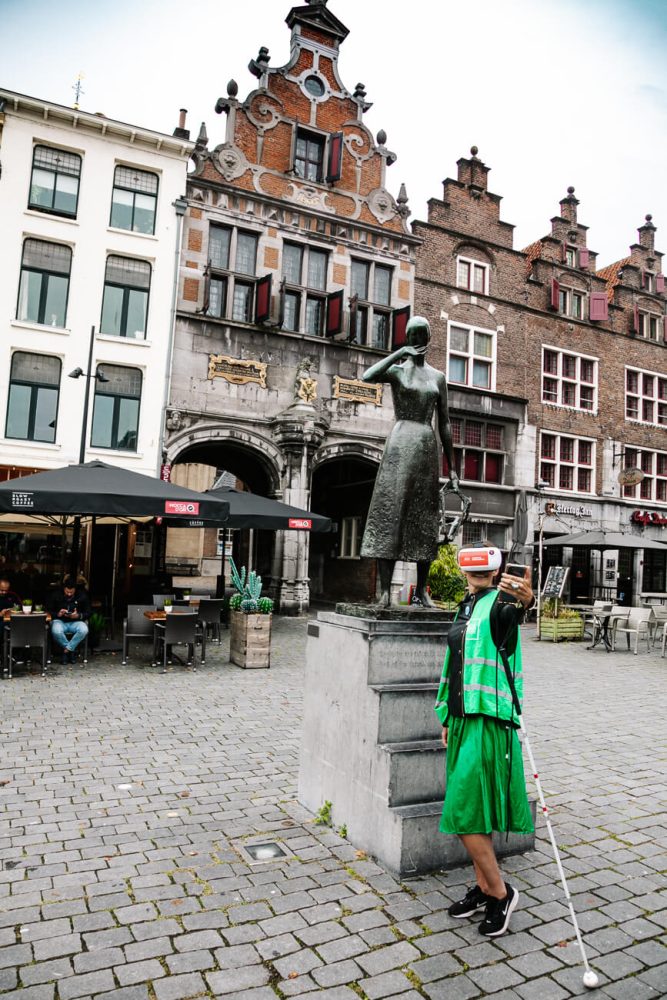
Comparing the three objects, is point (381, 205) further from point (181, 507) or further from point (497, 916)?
point (497, 916)

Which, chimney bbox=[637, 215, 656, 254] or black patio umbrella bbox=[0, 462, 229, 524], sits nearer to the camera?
black patio umbrella bbox=[0, 462, 229, 524]

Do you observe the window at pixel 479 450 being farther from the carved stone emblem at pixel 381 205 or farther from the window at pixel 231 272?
the window at pixel 231 272

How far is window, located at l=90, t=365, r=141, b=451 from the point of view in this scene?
19.0 m

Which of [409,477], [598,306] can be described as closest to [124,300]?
[409,477]

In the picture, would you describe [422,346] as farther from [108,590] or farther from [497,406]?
[497,406]

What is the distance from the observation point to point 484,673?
334 centimetres

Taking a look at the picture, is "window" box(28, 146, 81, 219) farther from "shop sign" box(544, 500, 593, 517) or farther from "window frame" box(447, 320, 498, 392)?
"shop sign" box(544, 500, 593, 517)

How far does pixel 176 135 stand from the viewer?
2017 centimetres

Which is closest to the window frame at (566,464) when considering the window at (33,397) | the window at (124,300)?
the window at (124,300)

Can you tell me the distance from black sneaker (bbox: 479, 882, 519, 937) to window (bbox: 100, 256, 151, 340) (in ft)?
60.0

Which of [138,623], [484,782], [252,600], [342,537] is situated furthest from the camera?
[342,537]

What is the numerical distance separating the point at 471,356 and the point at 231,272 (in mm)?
9048

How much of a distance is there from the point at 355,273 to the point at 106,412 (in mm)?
9112

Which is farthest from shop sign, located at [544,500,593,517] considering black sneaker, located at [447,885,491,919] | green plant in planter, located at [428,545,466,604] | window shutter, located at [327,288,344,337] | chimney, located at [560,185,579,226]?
black sneaker, located at [447,885,491,919]
